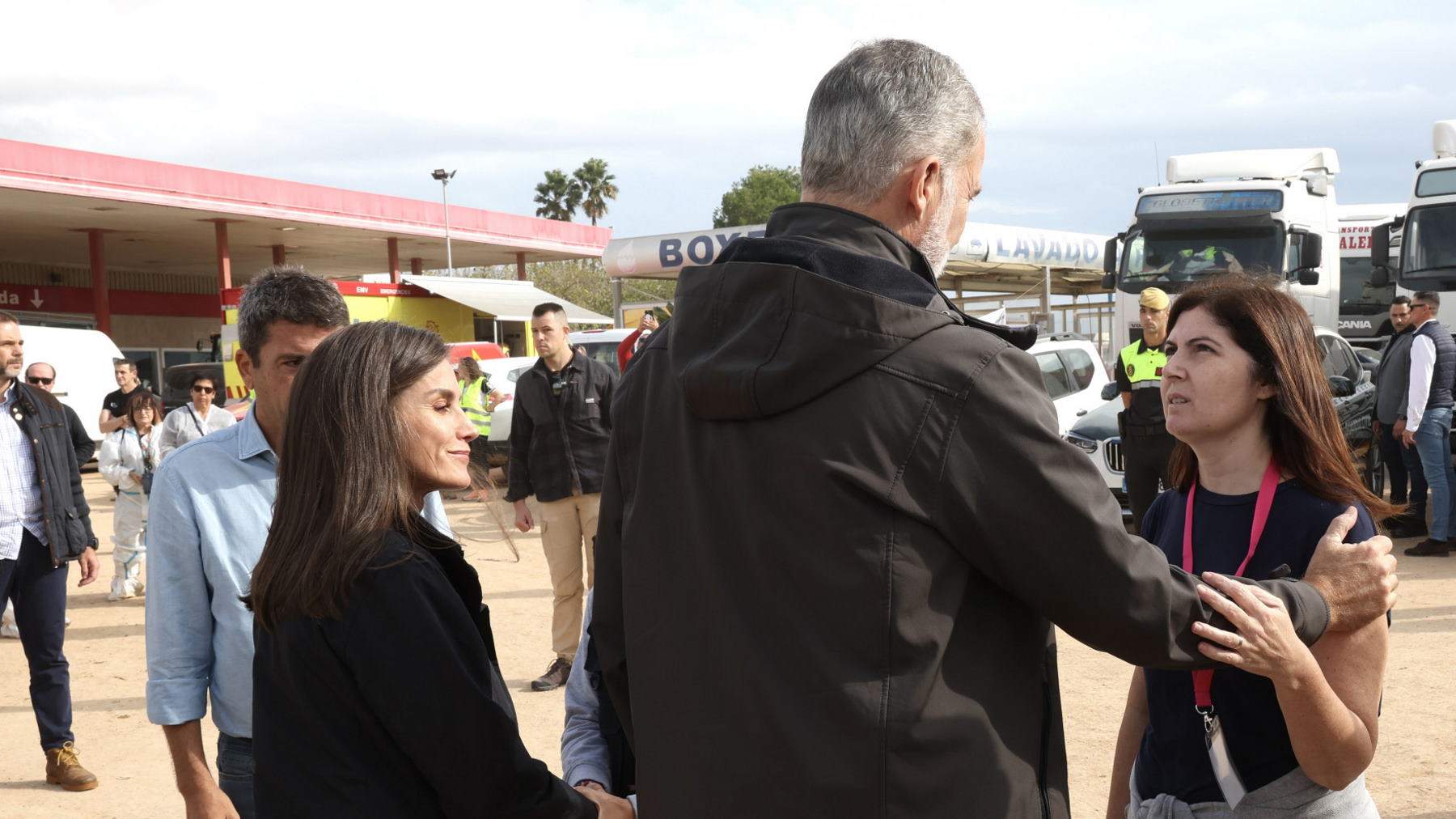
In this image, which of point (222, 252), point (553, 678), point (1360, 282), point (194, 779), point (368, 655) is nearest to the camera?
point (368, 655)

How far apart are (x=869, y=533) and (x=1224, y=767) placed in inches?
43.1

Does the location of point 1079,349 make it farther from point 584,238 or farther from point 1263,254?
point 584,238

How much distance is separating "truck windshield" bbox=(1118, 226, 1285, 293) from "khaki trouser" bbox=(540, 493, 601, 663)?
9951 millimetres

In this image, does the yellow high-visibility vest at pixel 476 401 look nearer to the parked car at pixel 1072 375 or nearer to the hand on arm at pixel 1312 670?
the parked car at pixel 1072 375

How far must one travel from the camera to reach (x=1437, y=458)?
9953 mm

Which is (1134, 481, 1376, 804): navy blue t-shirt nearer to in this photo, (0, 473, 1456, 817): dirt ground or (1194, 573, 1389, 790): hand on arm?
(1194, 573, 1389, 790): hand on arm

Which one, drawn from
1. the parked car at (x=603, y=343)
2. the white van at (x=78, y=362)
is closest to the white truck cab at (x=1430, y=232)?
the parked car at (x=603, y=343)

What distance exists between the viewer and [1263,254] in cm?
1455

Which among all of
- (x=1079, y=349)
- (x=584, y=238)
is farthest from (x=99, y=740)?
(x=584, y=238)

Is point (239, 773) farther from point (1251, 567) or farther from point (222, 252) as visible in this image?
point (222, 252)

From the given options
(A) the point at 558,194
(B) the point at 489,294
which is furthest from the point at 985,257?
(A) the point at 558,194

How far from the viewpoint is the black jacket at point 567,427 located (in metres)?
7.35

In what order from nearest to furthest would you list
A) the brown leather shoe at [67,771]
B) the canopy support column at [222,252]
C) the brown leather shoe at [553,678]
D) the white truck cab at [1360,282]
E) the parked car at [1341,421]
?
1. the brown leather shoe at [67,771]
2. the brown leather shoe at [553,678]
3. the parked car at [1341,421]
4. the white truck cab at [1360,282]
5. the canopy support column at [222,252]

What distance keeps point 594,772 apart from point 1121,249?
14.9 m
